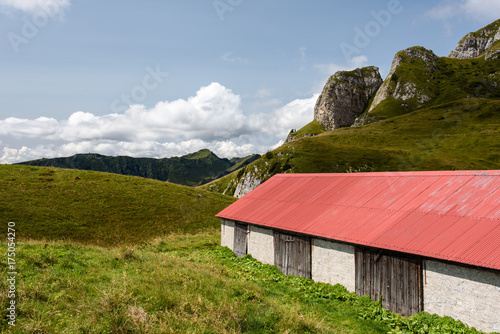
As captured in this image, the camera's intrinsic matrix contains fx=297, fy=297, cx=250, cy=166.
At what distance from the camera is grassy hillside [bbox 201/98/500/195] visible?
85812 mm

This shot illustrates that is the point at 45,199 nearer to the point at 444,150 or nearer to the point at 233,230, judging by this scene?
the point at 233,230

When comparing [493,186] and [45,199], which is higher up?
[493,186]

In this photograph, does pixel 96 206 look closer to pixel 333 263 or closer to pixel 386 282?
pixel 333 263

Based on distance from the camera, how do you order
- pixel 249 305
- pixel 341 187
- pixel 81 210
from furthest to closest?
pixel 81 210 → pixel 341 187 → pixel 249 305

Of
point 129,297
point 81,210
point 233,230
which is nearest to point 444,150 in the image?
point 233,230

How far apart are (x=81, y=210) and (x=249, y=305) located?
35203mm

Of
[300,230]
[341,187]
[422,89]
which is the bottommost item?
[300,230]

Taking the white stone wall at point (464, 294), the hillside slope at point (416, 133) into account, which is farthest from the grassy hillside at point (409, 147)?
the white stone wall at point (464, 294)

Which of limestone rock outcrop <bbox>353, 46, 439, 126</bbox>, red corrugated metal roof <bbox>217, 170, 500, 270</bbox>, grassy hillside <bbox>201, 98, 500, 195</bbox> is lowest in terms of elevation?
red corrugated metal roof <bbox>217, 170, 500, 270</bbox>

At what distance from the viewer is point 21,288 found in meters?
10.2

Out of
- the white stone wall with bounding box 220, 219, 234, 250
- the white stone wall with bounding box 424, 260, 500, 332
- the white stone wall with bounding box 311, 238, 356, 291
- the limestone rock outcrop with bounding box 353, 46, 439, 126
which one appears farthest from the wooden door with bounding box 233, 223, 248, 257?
the limestone rock outcrop with bounding box 353, 46, 439, 126

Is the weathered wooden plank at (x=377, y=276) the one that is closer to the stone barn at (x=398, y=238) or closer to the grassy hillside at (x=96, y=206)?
the stone barn at (x=398, y=238)

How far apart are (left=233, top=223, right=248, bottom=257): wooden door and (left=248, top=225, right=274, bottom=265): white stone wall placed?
65 centimetres

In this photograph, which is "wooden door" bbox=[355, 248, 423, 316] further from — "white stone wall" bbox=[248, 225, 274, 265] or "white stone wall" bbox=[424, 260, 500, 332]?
"white stone wall" bbox=[248, 225, 274, 265]
